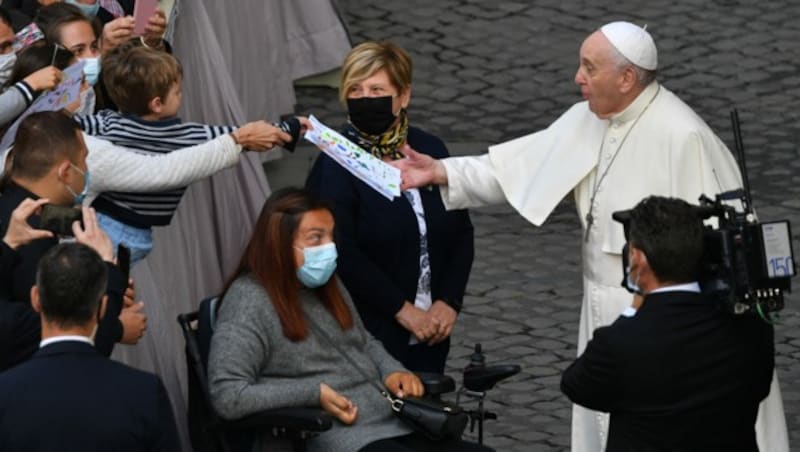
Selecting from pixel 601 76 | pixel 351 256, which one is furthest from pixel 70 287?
pixel 601 76

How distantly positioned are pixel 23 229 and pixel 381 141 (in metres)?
1.83

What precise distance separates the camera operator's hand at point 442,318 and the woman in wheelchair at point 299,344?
0.45m

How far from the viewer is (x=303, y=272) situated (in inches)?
257

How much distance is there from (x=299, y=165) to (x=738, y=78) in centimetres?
321

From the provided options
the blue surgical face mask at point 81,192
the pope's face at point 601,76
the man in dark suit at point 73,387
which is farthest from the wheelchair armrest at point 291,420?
the pope's face at point 601,76

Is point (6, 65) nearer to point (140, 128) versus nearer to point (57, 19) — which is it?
point (57, 19)

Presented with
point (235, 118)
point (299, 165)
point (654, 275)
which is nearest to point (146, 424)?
point (654, 275)

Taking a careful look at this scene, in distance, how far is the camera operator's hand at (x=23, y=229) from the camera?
18.6ft

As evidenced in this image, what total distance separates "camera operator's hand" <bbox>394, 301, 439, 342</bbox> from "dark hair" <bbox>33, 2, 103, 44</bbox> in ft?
5.72

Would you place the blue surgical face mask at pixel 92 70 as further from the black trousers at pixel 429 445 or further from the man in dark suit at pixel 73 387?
the man in dark suit at pixel 73 387

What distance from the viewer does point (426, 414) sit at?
648 cm

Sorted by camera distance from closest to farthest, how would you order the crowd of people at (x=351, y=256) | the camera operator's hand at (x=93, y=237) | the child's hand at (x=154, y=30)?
the crowd of people at (x=351, y=256), the camera operator's hand at (x=93, y=237), the child's hand at (x=154, y=30)

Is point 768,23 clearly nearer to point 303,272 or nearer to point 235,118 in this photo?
point 235,118

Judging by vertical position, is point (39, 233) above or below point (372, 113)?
below
